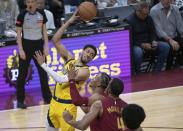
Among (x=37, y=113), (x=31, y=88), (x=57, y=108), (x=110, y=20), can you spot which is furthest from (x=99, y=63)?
(x=57, y=108)

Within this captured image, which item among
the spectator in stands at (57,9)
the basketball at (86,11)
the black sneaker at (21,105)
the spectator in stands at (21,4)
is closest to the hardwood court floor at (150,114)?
the black sneaker at (21,105)

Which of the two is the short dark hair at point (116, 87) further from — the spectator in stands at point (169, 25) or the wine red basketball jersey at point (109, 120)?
the spectator in stands at point (169, 25)

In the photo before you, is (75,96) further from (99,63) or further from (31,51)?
(99,63)

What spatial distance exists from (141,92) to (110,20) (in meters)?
1.84

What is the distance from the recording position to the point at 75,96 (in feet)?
14.4

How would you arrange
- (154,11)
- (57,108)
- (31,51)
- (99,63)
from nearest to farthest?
(57,108) < (31,51) < (99,63) < (154,11)

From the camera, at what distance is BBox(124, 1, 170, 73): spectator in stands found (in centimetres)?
934

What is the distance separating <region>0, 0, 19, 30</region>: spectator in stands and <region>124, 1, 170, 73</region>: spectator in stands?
2.54 m

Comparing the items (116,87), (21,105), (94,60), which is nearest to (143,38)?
(94,60)

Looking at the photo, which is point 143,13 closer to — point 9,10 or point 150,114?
point 150,114

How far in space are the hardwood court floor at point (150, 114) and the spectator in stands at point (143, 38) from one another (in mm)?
1098

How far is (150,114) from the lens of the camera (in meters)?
7.34

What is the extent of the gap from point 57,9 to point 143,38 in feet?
7.77

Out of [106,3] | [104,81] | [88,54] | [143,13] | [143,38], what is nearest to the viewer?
[104,81]
